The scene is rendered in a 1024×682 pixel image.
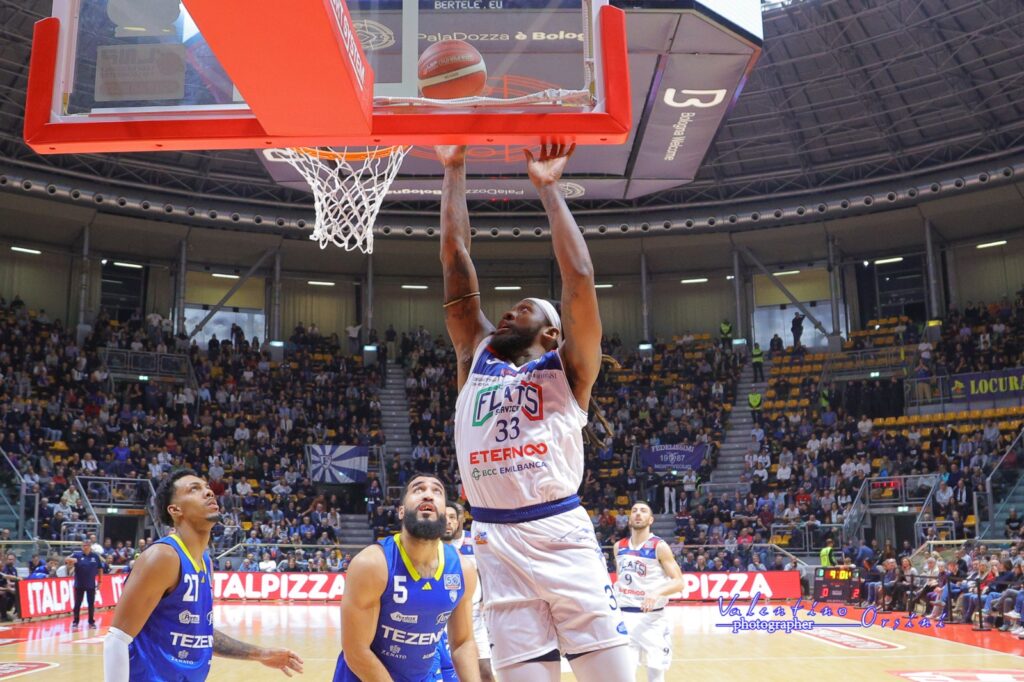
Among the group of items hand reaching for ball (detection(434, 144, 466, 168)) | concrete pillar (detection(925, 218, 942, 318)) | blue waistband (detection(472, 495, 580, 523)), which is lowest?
blue waistband (detection(472, 495, 580, 523))

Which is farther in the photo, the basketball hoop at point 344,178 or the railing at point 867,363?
the railing at point 867,363

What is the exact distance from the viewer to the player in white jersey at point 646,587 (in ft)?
31.5

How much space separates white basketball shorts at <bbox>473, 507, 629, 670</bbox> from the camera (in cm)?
359

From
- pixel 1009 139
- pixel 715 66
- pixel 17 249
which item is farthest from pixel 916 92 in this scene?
pixel 17 249

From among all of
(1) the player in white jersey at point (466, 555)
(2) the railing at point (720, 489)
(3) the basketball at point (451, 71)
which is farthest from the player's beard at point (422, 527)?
(2) the railing at point (720, 489)

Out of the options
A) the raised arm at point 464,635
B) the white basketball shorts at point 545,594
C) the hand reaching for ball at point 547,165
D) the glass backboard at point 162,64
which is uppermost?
the glass backboard at point 162,64

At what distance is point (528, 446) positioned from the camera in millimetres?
3789

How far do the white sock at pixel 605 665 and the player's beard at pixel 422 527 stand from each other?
4.48ft

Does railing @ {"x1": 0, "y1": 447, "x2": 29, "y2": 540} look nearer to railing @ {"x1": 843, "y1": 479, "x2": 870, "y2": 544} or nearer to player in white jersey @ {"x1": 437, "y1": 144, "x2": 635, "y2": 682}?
railing @ {"x1": 843, "y1": 479, "x2": 870, "y2": 544}

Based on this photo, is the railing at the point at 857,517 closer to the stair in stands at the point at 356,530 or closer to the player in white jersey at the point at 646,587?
the stair in stands at the point at 356,530

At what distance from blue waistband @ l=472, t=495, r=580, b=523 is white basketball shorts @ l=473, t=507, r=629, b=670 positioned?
0.02m

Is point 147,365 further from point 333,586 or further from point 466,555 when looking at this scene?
point 466,555

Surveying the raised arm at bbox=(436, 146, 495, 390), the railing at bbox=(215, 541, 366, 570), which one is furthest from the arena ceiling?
the raised arm at bbox=(436, 146, 495, 390)

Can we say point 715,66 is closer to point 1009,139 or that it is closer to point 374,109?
point 374,109
